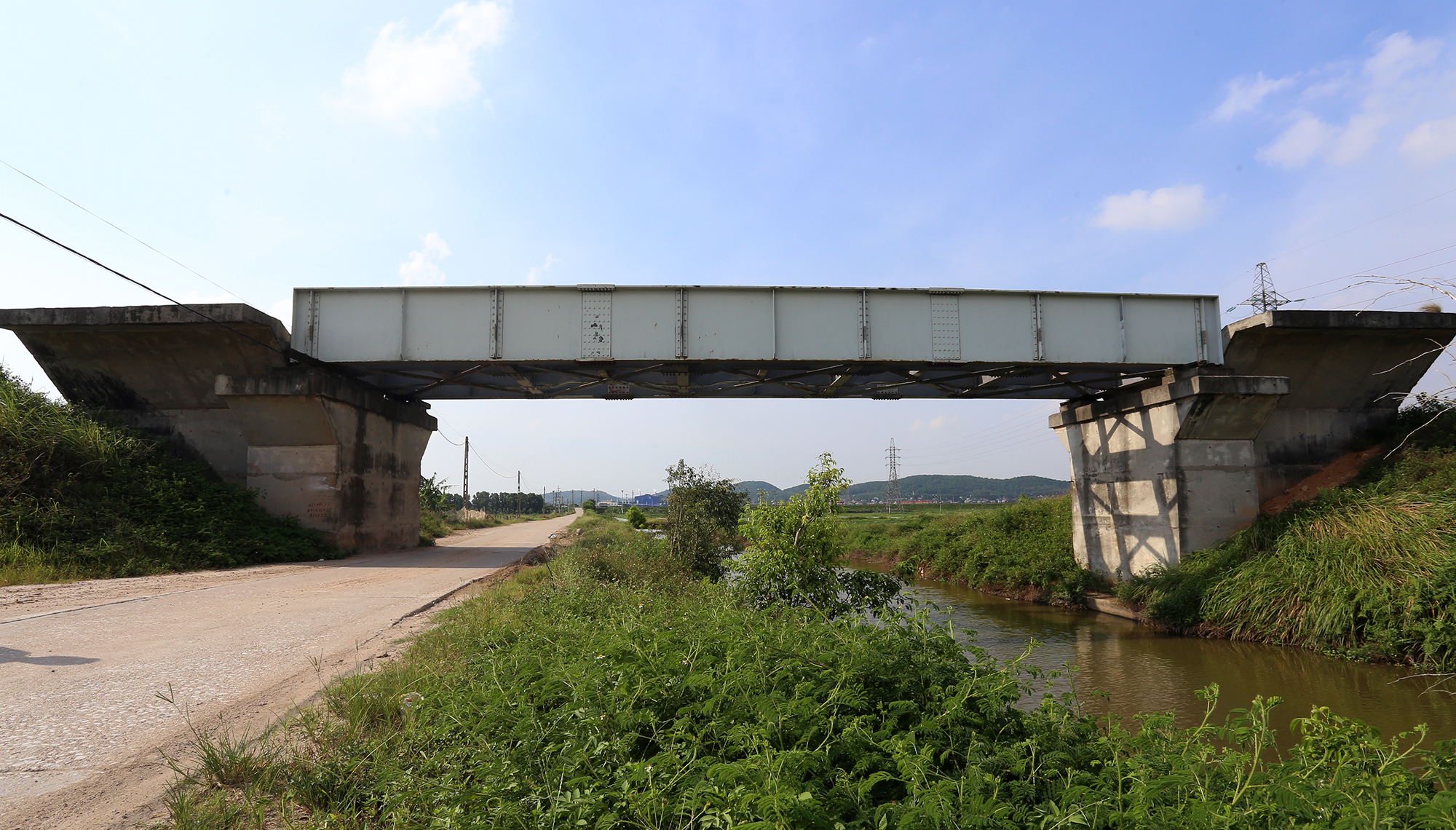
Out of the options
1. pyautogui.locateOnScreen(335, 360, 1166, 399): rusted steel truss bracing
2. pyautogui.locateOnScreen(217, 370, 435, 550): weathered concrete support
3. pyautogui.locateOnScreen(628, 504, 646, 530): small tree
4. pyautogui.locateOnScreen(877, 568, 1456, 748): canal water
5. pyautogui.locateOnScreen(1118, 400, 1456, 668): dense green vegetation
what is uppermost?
pyautogui.locateOnScreen(335, 360, 1166, 399): rusted steel truss bracing

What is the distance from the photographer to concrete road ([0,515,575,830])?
135 inches

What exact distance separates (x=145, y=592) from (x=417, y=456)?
1222cm

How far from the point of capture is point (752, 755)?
2.90 meters

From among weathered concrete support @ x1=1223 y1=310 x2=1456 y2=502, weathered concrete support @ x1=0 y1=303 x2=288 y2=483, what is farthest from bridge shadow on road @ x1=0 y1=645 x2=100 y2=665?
weathered concrete support @ x1=1223 y1=310 x2=1456 y2=502

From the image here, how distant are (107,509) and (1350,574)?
23.2 m

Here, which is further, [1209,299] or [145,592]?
[1209,299]

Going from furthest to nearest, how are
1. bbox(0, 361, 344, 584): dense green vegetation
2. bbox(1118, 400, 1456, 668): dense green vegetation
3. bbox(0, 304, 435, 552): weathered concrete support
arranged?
1. bbox(0, 304, 435, 552): weathered concrete support
2. bbox(0, 361, 344, 584): dense green vegetation
3. bbox(1118, 400, 1456, 668): dense green vegetation

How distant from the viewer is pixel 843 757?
348cm

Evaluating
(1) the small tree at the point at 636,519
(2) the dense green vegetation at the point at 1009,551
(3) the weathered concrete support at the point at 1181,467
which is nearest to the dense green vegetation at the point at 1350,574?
(3) the weathered concrete support at the point at 1181,467

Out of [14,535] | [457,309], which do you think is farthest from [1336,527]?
[14,535]

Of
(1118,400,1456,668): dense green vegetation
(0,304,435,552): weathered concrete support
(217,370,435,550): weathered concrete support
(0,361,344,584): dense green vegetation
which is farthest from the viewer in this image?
(217,370,435,550): weathered concrete support

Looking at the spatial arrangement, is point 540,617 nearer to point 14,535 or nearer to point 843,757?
point 843,757

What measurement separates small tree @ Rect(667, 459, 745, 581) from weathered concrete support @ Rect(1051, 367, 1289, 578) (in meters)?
9.66

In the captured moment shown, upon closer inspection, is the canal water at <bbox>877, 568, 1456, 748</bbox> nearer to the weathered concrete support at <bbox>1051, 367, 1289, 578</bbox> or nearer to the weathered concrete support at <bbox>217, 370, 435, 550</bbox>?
the weathered concrete support at <bbox>1051, 367, 1289, 578</bbox>
